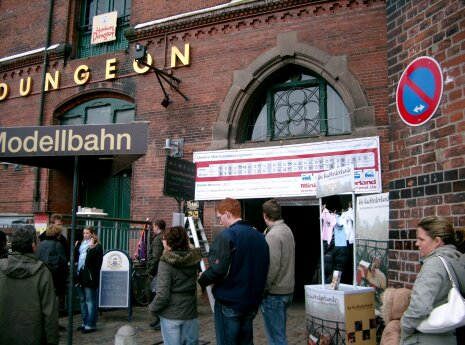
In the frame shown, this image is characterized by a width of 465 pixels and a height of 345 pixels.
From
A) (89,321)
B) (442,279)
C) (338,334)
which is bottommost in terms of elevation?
(89,321)

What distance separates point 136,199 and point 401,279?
8.02 metres

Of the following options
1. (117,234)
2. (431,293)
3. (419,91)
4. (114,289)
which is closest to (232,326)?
(431,293)

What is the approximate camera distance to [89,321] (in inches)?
281

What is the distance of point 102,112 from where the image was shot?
12.9 meters

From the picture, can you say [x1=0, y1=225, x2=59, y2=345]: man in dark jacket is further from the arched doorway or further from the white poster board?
the arched doorway

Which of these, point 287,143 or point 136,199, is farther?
point 136,199

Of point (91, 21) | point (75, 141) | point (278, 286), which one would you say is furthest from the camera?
point (91, 21)

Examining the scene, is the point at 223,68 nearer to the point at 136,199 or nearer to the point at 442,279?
the point at 136,199

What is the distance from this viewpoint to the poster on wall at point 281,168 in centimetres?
918

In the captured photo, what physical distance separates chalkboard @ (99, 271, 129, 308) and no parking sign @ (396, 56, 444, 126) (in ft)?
18.2

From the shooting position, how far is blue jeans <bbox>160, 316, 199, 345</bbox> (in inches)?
167

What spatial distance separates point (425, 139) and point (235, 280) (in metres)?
2.27

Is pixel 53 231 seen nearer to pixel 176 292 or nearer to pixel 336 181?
pixel 176 292

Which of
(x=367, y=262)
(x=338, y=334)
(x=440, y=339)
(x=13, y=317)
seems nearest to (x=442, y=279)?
(x=440, y=339)
